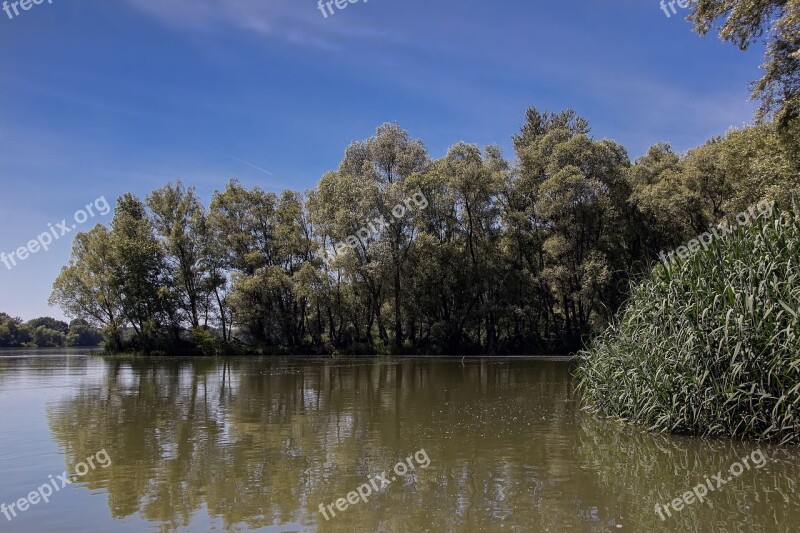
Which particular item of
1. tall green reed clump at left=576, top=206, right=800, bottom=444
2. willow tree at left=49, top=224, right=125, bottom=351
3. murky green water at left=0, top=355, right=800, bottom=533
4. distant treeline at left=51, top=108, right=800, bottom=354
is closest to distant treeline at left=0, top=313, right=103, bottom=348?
willow tree at left=49, top=224, right=125, bottom=351

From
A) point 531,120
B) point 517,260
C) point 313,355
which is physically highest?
point 531,120

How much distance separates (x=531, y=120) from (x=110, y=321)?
49.0 metres

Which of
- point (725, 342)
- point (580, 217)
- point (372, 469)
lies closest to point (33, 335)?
point (580, 217)

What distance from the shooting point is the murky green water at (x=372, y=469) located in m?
7.16

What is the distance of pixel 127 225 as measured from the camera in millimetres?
59094

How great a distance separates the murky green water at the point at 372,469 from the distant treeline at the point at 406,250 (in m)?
29.5

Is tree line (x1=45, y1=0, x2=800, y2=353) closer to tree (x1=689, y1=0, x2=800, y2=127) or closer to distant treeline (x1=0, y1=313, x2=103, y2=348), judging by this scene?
tree (x1=689, y1=0, x2=800, y2=127)

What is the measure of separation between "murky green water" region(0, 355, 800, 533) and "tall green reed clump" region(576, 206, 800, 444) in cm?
61

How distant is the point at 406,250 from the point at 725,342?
38953 millimetres

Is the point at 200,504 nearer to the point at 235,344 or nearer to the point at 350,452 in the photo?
the point at 350,452

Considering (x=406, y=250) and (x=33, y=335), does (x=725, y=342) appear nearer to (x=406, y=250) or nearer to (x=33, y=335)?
(x=406, y=250)

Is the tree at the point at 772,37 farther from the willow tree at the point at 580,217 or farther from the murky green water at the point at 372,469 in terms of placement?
the willow tree at the point at 580,217

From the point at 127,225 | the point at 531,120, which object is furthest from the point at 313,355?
the point at 531,120

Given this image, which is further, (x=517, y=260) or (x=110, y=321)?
(x=110, y=321)
